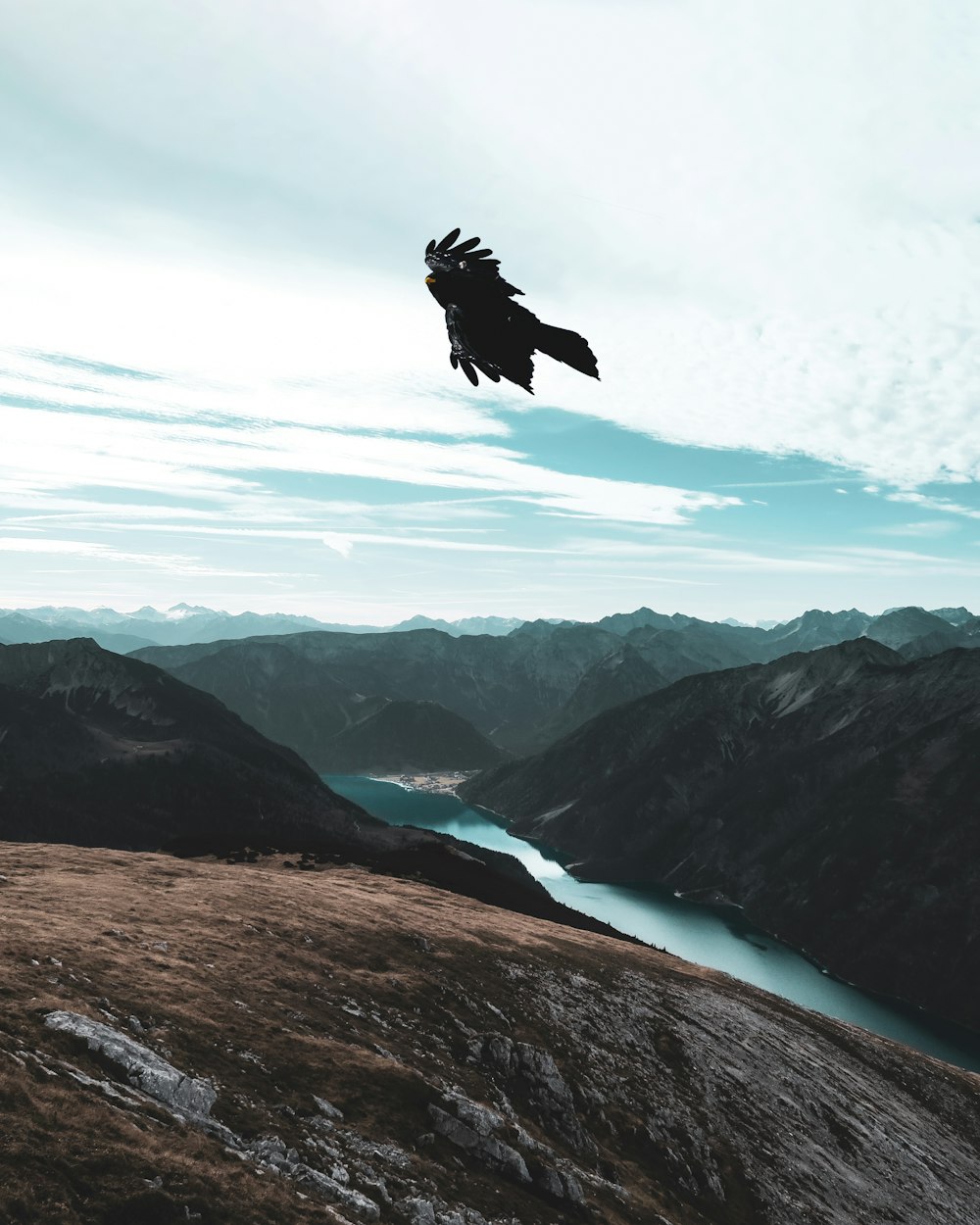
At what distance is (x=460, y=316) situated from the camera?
14.3 metres

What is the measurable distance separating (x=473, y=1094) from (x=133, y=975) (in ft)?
65.0

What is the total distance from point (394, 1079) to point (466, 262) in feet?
125

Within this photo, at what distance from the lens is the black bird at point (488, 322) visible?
513 inches

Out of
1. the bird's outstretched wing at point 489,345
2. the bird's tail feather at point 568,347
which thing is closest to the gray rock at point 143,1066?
the bird's outstretched wing at point 489,345

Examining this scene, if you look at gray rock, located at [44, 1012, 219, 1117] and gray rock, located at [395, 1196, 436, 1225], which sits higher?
gray rock, located at [44, 1012, 219, 1117]

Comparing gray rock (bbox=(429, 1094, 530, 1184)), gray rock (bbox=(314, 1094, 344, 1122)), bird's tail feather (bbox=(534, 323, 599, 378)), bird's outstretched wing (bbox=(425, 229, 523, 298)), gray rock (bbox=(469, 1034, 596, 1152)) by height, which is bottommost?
gray rock (bbox=(469, 1034, 596, 1152))

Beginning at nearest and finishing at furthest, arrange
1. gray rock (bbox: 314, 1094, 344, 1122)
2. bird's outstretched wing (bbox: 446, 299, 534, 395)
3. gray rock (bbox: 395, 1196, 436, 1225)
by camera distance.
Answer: bird's outstretched wing (bbox: 446, 299, 534, 395)
gray rock (bbox: 395, 1196, 436, 1225)
gray rock (bbox: 314, 1094, 344, 1122)

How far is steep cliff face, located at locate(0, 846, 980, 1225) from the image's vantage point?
78.2ft

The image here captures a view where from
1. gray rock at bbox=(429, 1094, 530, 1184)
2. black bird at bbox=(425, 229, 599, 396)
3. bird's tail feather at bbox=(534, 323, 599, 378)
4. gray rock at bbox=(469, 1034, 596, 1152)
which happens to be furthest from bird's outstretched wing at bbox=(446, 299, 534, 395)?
gray rock at bbox=(469, 1034, 596, 1152)

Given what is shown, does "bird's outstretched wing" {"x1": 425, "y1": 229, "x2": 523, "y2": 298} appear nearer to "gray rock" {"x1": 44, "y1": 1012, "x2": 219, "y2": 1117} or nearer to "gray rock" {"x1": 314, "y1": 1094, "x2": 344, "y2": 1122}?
"gray rock" {"x1": 44, "y1": 1012, "x2": 219, "y2": 1117}

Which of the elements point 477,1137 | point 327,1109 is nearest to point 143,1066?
point 327,1109

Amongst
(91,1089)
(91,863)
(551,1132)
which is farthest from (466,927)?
(91,1089)

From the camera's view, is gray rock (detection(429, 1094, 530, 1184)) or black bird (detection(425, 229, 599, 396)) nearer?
black bird (detection(425, 229, 599, 396))

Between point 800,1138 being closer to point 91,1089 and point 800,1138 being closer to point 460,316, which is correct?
point 91,1089
